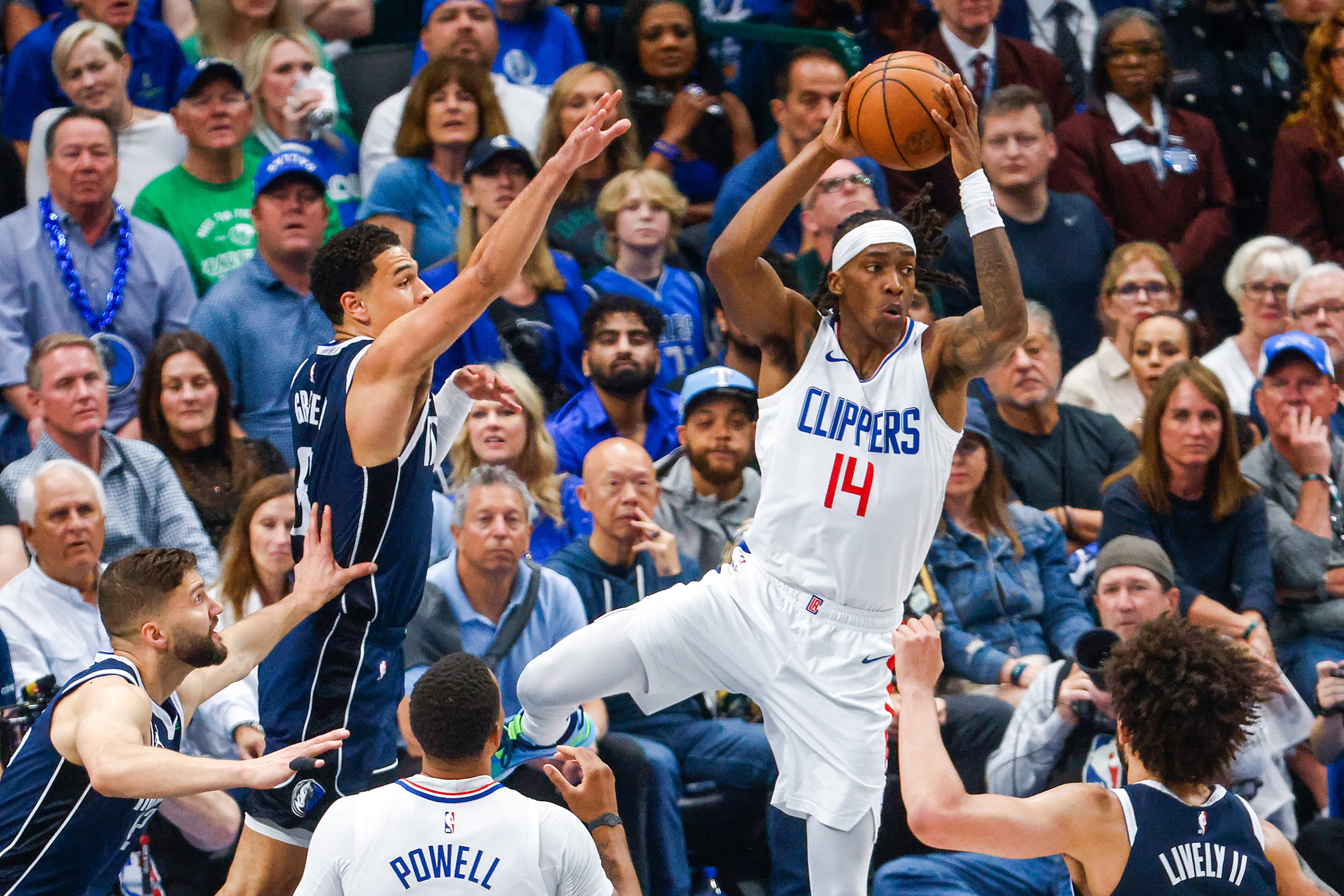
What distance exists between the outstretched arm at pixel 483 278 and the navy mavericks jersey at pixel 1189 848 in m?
2.27

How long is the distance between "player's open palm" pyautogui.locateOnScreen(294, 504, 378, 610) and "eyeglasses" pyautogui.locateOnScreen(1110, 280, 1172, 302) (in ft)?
16.6

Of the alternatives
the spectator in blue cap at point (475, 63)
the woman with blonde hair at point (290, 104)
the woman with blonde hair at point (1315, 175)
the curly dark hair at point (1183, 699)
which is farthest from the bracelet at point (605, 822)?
the woman with blonde hair at point (1315, 175)

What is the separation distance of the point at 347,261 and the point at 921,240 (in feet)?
6.45

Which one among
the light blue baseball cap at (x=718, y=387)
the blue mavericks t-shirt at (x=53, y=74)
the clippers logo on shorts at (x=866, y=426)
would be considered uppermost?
the blue mavericks t-shirt at (x=53, y=74)

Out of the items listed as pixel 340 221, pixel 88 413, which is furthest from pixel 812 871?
pixel 340 221

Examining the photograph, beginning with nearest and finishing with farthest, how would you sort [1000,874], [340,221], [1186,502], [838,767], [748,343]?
[838,767] → [1000,874] → [1186,502] → [748,343] → [340,221]

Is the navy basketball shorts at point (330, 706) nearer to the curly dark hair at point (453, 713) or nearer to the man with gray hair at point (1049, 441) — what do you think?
the curly dark hair at point (453, 713)

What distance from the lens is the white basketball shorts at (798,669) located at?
5430 mm

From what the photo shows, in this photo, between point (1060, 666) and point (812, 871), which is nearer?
point (812, 871)

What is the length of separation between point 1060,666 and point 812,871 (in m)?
A: 1.69

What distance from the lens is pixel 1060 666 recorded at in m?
6.69

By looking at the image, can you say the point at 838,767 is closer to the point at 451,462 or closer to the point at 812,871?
the point at 812,871

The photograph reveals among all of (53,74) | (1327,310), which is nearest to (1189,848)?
(1327,310)

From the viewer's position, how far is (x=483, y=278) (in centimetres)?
511
